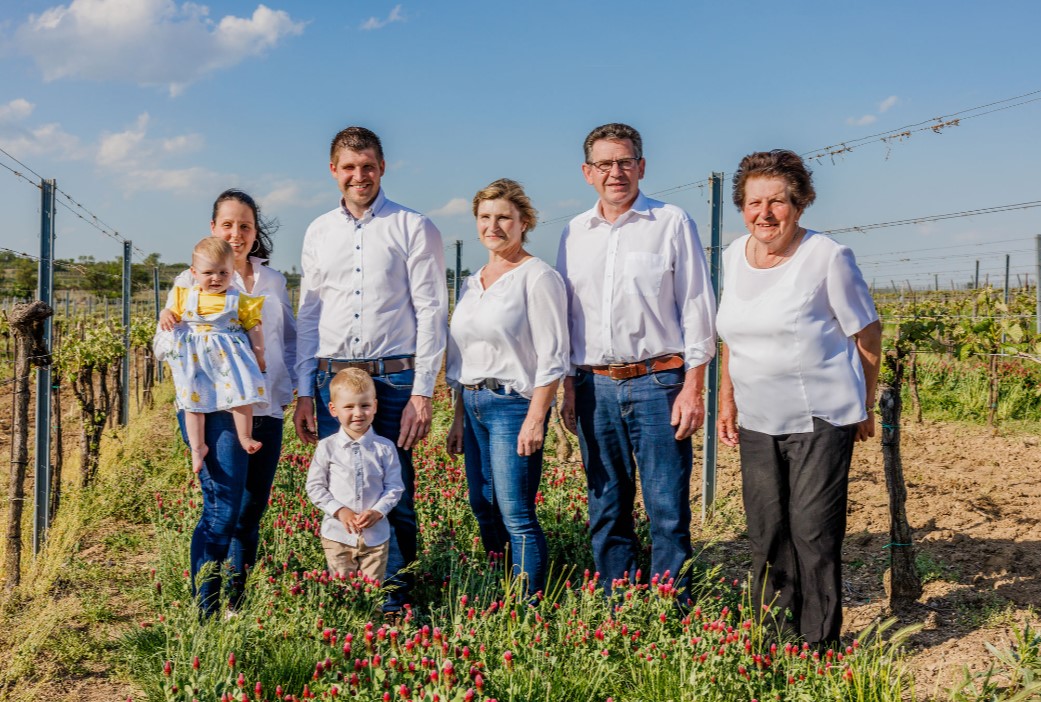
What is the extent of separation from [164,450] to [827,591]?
6.39 m

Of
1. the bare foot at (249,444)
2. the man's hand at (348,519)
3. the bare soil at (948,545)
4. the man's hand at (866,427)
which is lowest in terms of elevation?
the bare soil at (948,545)

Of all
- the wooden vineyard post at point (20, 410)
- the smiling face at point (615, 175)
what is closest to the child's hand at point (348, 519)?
the smiling face at point (615, 175)

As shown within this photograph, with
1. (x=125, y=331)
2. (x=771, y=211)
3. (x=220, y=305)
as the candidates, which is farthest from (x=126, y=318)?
(x=771, y=211)

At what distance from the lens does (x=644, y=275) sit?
126 inches

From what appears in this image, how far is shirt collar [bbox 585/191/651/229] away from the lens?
3279 millimetres

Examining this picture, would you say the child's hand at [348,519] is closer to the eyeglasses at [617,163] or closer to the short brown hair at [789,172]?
the eyeglasses at [617,163]

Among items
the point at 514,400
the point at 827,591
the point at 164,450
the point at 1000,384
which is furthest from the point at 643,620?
the point at 1000,384

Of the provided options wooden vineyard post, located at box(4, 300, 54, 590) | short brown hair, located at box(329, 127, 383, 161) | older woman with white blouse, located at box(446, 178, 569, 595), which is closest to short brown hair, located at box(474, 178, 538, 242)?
older woman with white blouse, located at box(446, 178, 569, 595)

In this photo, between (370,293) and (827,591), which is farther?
(370,293)

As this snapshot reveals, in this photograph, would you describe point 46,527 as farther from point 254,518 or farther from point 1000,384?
point 1000,384

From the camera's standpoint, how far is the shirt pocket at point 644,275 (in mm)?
3201

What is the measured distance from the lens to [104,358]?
727 cm

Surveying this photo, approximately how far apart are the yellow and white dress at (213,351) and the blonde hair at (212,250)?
0.15m

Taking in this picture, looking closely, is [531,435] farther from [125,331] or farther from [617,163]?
[125,331]
